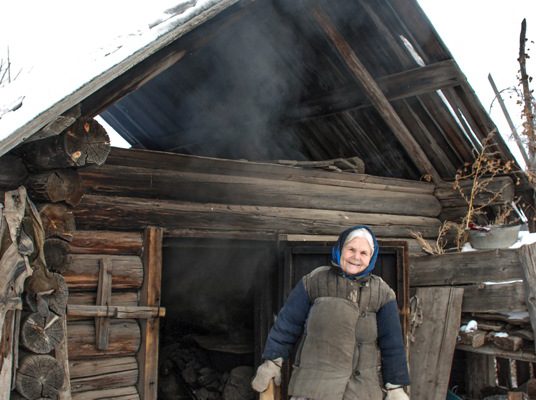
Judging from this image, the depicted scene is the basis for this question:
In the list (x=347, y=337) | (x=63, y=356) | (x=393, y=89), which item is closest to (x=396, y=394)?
(x=347, y=337)

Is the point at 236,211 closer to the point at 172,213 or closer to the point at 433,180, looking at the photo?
the point at 172,213

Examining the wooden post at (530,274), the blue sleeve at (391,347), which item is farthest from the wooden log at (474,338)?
the blue sleeve at (391,347)

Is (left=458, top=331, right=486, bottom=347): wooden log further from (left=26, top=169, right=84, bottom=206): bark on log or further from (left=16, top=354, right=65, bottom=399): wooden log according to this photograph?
(left=26, top=169, right=84, bottom=206): bark on log

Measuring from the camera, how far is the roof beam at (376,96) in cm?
649

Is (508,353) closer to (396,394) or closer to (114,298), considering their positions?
(396,394)

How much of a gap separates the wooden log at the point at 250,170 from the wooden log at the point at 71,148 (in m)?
1.52

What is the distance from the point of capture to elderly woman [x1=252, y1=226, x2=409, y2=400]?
3.84 m

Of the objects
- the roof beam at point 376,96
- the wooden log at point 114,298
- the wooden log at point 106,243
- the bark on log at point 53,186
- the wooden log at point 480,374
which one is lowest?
the wooden log at point 480,374

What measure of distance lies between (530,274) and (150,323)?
145 inches

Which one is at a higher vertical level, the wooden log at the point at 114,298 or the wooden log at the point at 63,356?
the wooden log at the point at 114,298

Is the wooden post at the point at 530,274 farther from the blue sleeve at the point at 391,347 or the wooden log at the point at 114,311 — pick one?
the wooden log at the point at 114,311

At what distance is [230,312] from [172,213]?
4.01 meters

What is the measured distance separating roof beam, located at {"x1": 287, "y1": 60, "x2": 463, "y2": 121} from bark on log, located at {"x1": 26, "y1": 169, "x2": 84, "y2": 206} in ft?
12.9

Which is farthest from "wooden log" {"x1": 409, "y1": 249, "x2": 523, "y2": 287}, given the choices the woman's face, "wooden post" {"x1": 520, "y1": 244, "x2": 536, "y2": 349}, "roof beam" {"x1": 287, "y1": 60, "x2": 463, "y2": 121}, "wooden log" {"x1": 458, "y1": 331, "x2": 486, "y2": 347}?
the woman's face
